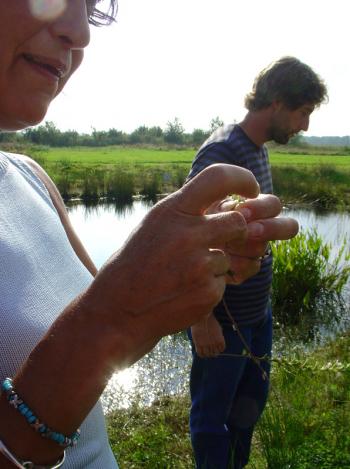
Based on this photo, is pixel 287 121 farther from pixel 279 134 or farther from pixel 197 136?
pixel 197 136

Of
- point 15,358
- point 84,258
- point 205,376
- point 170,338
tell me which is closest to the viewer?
point 15,358

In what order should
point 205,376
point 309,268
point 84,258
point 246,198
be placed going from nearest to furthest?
1. point 246,198
2. point 84,258
3. point 205,376
4. point 309,268

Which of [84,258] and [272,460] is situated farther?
[272,460]

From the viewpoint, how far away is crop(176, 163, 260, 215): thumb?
0.88 meters

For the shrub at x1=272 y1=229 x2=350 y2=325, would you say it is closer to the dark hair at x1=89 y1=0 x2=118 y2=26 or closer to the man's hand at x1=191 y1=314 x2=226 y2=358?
the man's hand at x1=191 y1=314 x2=226 y2=358

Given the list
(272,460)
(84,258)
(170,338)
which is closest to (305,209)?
(170,338)

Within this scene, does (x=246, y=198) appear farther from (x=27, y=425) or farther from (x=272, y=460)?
(x=272, y=460)

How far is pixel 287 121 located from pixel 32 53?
2.40 metres

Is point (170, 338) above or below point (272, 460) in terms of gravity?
below

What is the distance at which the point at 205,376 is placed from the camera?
2.56 meters

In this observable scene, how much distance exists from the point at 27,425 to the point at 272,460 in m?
2.31

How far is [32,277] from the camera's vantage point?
107cm

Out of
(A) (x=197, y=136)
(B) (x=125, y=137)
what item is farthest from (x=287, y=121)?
(B) (x=125, y=137)

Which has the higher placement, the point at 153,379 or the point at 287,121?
the point at 287,121
